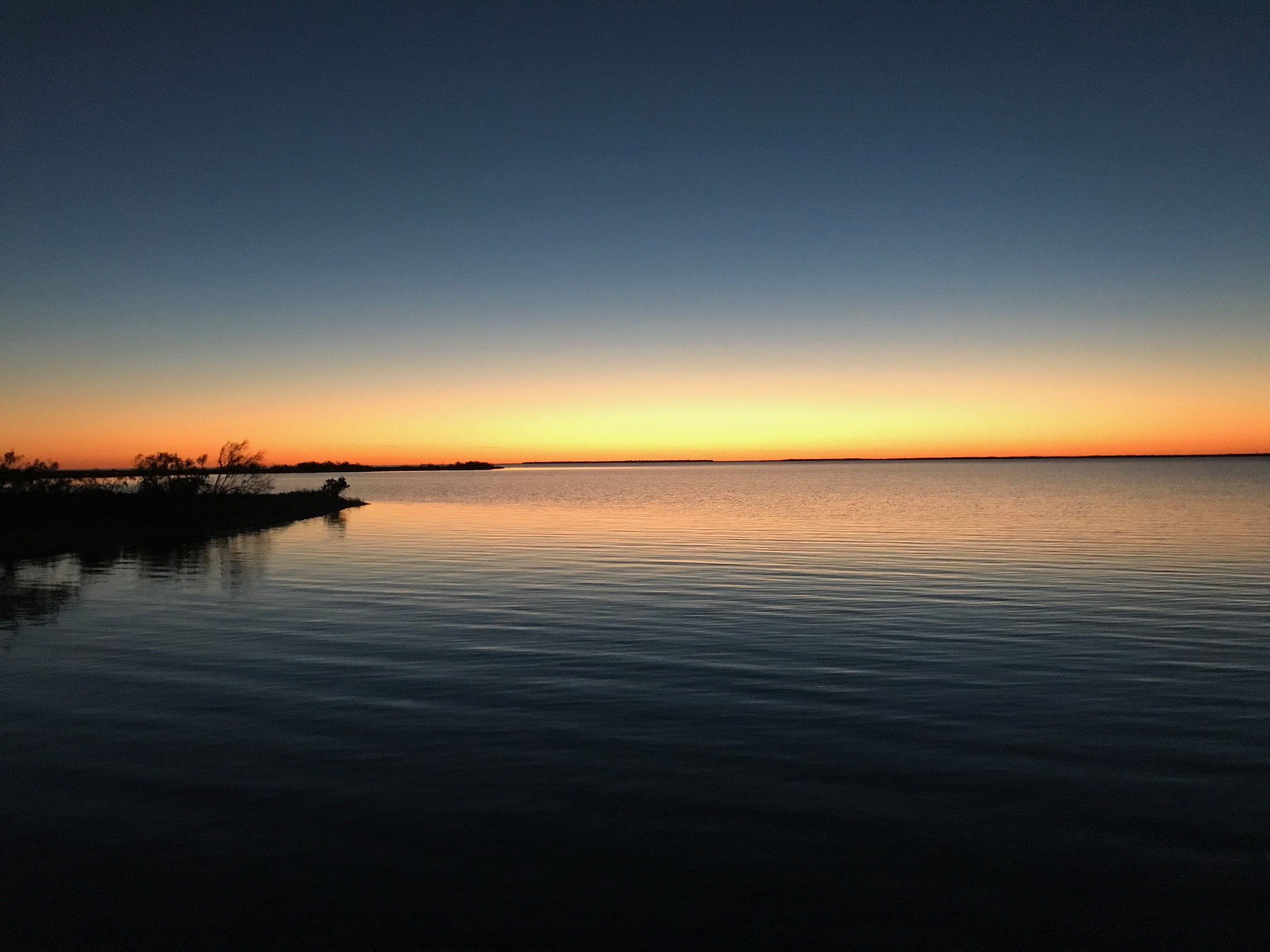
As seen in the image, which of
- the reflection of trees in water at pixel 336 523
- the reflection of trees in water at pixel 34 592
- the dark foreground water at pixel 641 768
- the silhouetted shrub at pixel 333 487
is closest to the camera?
the dark foreground water at pixel 641 768

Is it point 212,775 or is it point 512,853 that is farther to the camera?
point 212,775

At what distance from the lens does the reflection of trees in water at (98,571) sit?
80.5 ft

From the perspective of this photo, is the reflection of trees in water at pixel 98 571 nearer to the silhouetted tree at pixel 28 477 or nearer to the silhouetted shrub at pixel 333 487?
the silhouetted tree at pixel 28 477

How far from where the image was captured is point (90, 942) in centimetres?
709

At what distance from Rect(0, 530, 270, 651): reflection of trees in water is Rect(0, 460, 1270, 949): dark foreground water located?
1.73 feet

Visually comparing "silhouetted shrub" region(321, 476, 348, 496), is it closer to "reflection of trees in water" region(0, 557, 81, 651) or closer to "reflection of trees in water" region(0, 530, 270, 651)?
"reflection of trees in water" region(0, 530, 270, 651)

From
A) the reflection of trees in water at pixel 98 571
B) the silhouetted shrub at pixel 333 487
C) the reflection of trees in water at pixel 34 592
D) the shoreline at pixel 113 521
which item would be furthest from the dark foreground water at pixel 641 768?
the silhouetted shrub at pixel 333 487

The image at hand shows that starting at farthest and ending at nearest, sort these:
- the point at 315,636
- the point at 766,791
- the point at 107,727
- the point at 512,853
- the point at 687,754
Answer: the point at 315,636 → the point at 107,727 → the point at 687,754 → the point at 766,791 → the point at 512,853

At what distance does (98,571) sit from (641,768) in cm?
3294

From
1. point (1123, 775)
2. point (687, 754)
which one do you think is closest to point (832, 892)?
point (687, 754)

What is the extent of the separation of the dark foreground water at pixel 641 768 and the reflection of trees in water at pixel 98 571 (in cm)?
53

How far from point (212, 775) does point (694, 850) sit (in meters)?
6.69

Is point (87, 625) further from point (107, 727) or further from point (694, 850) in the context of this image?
point (694, 850)

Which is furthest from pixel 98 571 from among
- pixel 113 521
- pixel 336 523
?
pixel 336 523
